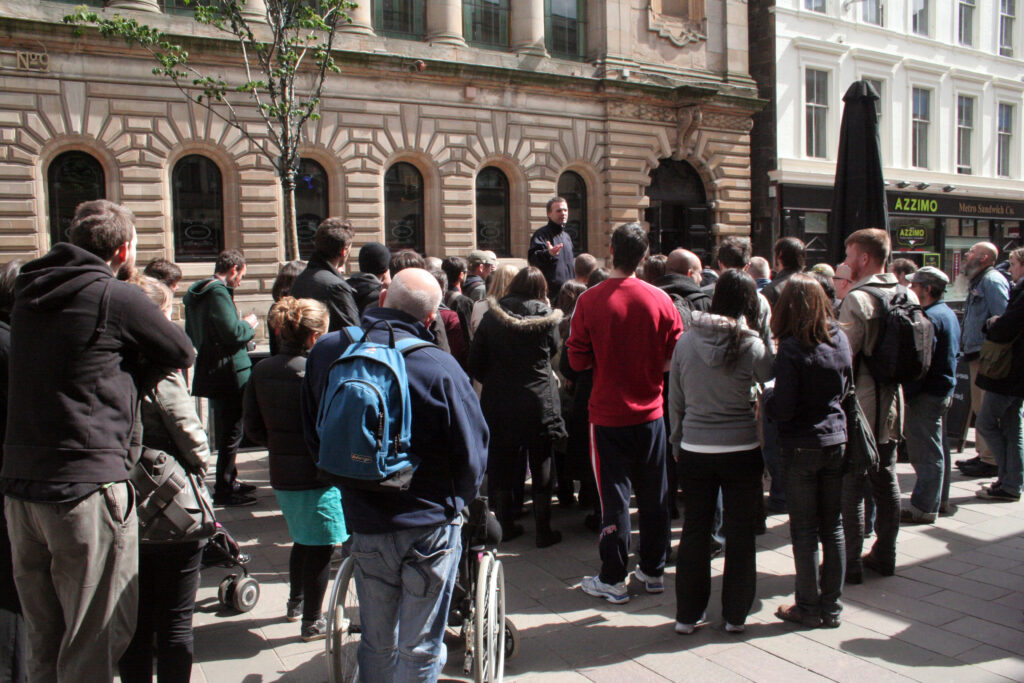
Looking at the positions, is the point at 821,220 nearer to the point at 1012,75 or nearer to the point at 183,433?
the point at 1012,75

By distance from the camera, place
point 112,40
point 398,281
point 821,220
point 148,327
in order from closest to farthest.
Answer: point 148,327
point 398,281
point 112,40
point 821,220

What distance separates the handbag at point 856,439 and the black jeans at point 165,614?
140 inches

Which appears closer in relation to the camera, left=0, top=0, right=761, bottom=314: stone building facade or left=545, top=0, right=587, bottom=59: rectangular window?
left=0, top=0, right=761, bottom=314: stone building facade

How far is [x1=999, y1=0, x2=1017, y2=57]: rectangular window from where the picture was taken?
28922 millimetres

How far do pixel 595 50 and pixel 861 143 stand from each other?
569 inches

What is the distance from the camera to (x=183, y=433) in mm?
3488

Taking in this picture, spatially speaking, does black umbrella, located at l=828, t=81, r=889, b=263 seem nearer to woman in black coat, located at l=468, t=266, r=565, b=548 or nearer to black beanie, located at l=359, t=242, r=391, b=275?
woman in black coat, located at l=468, t=266, r=565, b=548

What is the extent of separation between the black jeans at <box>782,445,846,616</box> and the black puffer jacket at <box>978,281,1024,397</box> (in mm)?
3224

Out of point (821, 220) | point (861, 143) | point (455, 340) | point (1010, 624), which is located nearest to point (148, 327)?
point (455, 340)

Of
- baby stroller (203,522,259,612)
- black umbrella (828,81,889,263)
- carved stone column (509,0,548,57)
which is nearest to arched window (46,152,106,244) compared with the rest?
carved stone column (509,0,548,57)

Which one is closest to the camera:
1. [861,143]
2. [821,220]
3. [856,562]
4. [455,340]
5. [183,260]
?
[856,562]

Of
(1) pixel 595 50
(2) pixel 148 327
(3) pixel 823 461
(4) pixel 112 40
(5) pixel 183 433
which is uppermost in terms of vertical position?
(1) pixel 595 50

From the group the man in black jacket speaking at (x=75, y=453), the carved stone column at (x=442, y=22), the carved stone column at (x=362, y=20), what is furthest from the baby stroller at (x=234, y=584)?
the carved stone column at (x=442, y=22)

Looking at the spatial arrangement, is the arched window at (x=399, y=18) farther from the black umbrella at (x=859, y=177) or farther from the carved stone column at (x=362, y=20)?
the black umbrella at (x=859, y=177)
